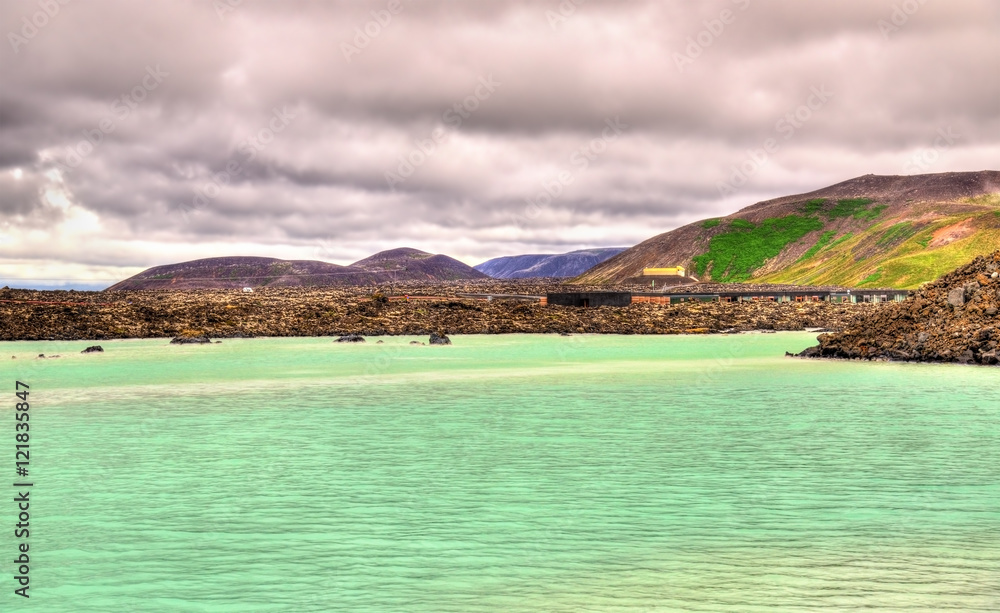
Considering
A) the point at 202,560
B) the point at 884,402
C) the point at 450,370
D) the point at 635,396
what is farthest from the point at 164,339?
A: the point at 202,560

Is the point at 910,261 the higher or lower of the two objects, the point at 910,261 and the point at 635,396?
the higher

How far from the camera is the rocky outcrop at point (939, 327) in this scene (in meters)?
36.1

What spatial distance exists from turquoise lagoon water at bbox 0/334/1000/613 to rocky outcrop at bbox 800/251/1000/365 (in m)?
8.80

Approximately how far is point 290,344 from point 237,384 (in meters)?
25.2

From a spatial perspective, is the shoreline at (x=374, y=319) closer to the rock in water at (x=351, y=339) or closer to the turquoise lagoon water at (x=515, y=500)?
the rock in water at (x=351, y=339)

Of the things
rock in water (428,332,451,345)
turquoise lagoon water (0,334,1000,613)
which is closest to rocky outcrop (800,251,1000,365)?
turquoise lagoon water (0,334,1000,613)

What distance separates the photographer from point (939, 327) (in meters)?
38.5

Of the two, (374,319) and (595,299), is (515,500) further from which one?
A: (595,299)

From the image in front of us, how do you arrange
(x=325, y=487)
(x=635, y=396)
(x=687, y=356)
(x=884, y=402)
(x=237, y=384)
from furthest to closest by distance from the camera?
(x=687, y=356) < (x=237, y=384) < (x=635, y=396) < (x=884, y=402) < (x=325, y=487)

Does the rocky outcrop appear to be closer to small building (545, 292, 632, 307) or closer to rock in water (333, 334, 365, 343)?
rock in water (333, 334, 365, 343)

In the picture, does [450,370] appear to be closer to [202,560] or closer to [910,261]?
[202,560]

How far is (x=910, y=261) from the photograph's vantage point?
6063 inches

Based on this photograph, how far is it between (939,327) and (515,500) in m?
32.0

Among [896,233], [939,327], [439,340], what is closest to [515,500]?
[939,327]
